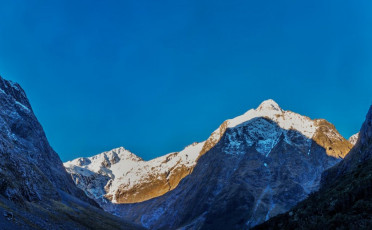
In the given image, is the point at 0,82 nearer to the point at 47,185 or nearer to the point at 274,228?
the point at 47,185

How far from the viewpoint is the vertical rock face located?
82.9 m

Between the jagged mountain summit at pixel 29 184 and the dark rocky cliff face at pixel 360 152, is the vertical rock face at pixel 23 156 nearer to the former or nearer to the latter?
the jagged mountain summit at pixel 29 184

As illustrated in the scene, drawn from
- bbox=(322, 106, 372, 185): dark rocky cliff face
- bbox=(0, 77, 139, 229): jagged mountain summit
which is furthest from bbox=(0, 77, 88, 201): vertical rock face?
bbox=(322, 106, 372, 185): dark rocky cliff face

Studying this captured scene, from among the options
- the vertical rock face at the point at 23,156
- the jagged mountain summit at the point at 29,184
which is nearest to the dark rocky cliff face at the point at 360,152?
the jagged mountain summit at the point at 29,184

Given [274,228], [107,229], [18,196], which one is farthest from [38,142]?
[274,228]

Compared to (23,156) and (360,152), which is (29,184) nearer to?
(23,156)

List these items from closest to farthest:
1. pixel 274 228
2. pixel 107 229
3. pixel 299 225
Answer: pixel 299 225
pixel 274 228
pixel 107 229

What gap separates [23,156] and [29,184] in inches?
1231

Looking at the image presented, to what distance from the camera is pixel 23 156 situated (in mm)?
117750

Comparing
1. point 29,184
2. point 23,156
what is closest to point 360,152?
point 29,184

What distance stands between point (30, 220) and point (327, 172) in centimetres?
9511

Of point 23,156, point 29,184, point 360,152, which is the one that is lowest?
point 29,184

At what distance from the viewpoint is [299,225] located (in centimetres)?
3306

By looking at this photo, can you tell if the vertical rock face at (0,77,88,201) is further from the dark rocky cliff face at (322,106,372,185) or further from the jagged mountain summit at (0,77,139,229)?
Answer: the dark rocky cliff face at (322,106,372,185)
